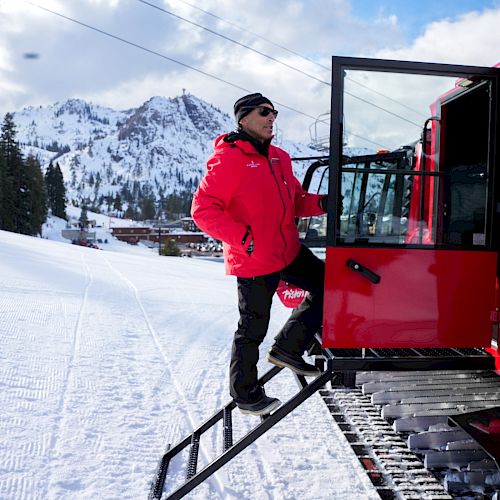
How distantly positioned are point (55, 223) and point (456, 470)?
86.1 meters

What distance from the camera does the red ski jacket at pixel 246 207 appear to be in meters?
2.79

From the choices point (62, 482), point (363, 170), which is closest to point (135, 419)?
point (62, 482)

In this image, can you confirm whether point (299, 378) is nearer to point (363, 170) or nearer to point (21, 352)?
point (363, 170)

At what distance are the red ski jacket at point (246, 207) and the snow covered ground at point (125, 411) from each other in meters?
1.45

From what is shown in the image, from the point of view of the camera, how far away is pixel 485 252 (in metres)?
3.08

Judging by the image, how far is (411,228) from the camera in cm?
308

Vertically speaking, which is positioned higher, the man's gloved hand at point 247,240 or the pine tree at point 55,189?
the pine tree at point 55,189

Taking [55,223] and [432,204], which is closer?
[432,204]

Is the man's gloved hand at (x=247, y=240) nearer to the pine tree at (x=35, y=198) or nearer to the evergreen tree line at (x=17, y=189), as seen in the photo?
the evergreen tree line at (x=17, y=189)

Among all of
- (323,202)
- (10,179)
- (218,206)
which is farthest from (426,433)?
(10,179)

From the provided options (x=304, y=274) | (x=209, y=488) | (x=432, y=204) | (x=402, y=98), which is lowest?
(x=209, y=488)

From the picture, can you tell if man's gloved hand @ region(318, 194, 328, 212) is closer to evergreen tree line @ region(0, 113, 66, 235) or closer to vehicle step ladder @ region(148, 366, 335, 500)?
vehicle step ladder @ region(148, 366, 335, 500)

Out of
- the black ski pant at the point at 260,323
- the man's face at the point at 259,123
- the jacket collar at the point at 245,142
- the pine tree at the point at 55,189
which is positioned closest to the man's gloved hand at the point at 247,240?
the black ski pant at the point at 260,323

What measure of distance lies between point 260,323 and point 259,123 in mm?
1126
